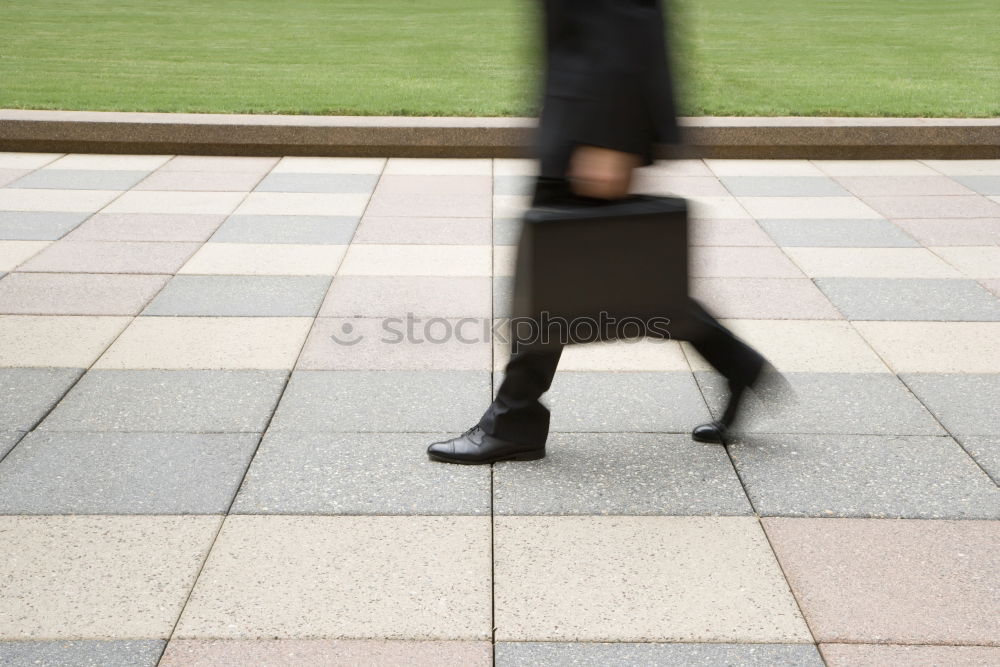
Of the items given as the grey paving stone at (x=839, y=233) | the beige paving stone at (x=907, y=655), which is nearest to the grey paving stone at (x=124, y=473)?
the beige paving stone at (x=907, y=655)

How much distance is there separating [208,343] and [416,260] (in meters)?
1.66

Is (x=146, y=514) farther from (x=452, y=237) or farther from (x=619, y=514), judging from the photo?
(x=452, y=237)

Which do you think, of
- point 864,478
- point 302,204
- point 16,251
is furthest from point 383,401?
point 302,204

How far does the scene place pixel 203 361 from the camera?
4605 millimetres

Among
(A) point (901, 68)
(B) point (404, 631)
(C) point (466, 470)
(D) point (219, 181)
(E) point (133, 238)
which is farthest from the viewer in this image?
(A) point (901, 68)

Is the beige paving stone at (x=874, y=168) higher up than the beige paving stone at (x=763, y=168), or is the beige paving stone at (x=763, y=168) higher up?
the beige paving stone at (x=874, y=168)

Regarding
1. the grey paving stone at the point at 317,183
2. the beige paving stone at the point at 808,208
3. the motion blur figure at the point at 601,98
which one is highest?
the motion blur figure at the point at 601,98

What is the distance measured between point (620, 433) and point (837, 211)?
13.6ft

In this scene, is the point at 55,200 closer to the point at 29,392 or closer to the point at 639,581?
the point at 29,392

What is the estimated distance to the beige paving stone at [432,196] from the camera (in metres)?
7.35

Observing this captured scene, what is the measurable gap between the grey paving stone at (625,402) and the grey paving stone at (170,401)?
1010mm

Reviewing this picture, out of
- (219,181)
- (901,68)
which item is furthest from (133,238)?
(901,68)

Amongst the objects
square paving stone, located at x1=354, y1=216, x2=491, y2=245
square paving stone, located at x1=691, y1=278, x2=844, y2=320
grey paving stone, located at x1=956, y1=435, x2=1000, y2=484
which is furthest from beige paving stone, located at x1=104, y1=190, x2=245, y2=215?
grey paving stone, located at x1=956, y1=435, x2=1000, y2=484

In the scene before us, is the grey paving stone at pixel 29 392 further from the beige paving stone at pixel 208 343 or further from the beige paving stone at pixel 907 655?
the beige paving stone at pixel 907 655
